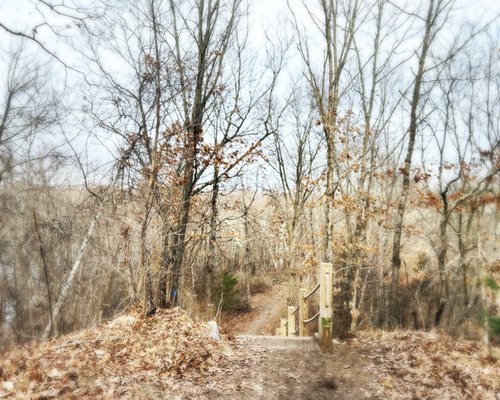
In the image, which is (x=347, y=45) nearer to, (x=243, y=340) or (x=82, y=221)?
(x=243, y=340)

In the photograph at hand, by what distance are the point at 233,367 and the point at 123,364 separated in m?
1.57

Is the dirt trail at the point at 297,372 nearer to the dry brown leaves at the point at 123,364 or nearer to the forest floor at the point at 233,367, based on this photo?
the forest floor at the point at 233,367

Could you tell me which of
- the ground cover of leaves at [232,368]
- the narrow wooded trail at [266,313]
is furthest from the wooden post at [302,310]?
the narrow wooded trail at [266,313]

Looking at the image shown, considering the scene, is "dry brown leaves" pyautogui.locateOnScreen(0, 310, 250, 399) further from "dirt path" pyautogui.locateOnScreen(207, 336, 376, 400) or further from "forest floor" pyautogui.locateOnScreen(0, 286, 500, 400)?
"dirt path" pyautogui.locateOnScreen(207, 336, 376, 400)

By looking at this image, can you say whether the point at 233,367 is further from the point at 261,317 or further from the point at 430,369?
the point at 261,317

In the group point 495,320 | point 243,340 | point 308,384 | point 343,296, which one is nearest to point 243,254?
point 343,296

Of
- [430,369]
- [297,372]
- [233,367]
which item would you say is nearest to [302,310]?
[297,372]

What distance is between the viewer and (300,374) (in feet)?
18.2

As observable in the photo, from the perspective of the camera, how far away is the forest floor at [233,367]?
458 centimetres

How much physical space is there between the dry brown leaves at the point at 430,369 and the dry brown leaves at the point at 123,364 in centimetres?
229

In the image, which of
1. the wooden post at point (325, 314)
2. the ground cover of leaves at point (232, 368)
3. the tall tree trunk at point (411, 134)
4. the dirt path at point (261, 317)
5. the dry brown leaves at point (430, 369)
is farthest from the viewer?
the dirt path at point (261, 317)

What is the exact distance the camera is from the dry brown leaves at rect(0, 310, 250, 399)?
434 cm

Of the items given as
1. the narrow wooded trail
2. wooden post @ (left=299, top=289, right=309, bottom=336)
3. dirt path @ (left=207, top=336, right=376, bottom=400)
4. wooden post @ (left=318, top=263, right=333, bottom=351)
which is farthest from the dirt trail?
the narrow wooded trail

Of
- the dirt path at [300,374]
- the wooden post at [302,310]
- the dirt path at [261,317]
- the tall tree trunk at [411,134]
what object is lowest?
the dirt path at [261,317]
